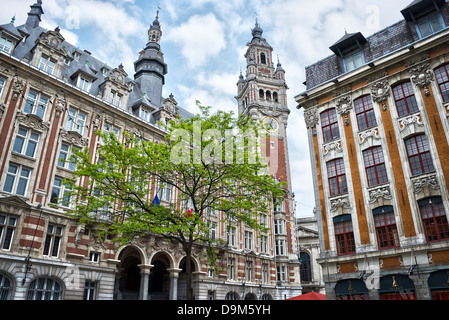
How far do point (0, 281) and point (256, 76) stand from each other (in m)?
50.5

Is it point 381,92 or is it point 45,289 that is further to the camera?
point 45,289

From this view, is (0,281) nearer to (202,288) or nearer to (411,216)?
(202,288)

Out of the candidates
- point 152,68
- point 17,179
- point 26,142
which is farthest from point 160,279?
point 152,68

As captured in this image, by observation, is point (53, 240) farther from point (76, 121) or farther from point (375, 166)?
point (375, 166)

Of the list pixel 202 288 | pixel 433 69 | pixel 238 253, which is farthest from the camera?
pixel 238 253

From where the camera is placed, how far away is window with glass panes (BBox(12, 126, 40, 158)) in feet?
79.3

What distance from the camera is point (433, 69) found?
19.3m

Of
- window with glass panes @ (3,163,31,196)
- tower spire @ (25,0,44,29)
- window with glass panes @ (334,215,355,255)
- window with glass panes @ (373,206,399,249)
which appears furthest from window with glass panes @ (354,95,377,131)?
tower spire @ (25,0,44,29)

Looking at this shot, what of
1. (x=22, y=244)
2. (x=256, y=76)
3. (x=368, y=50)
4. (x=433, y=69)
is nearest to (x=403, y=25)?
(x=368, y=50)

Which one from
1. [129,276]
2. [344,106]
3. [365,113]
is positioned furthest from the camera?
[129,276]

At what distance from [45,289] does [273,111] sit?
44.8 metres

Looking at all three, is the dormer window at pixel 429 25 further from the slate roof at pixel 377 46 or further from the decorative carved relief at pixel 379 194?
the decorative carved relief at pixel 379 194

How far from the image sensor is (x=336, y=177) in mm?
21625

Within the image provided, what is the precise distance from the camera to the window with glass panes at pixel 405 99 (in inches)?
772
